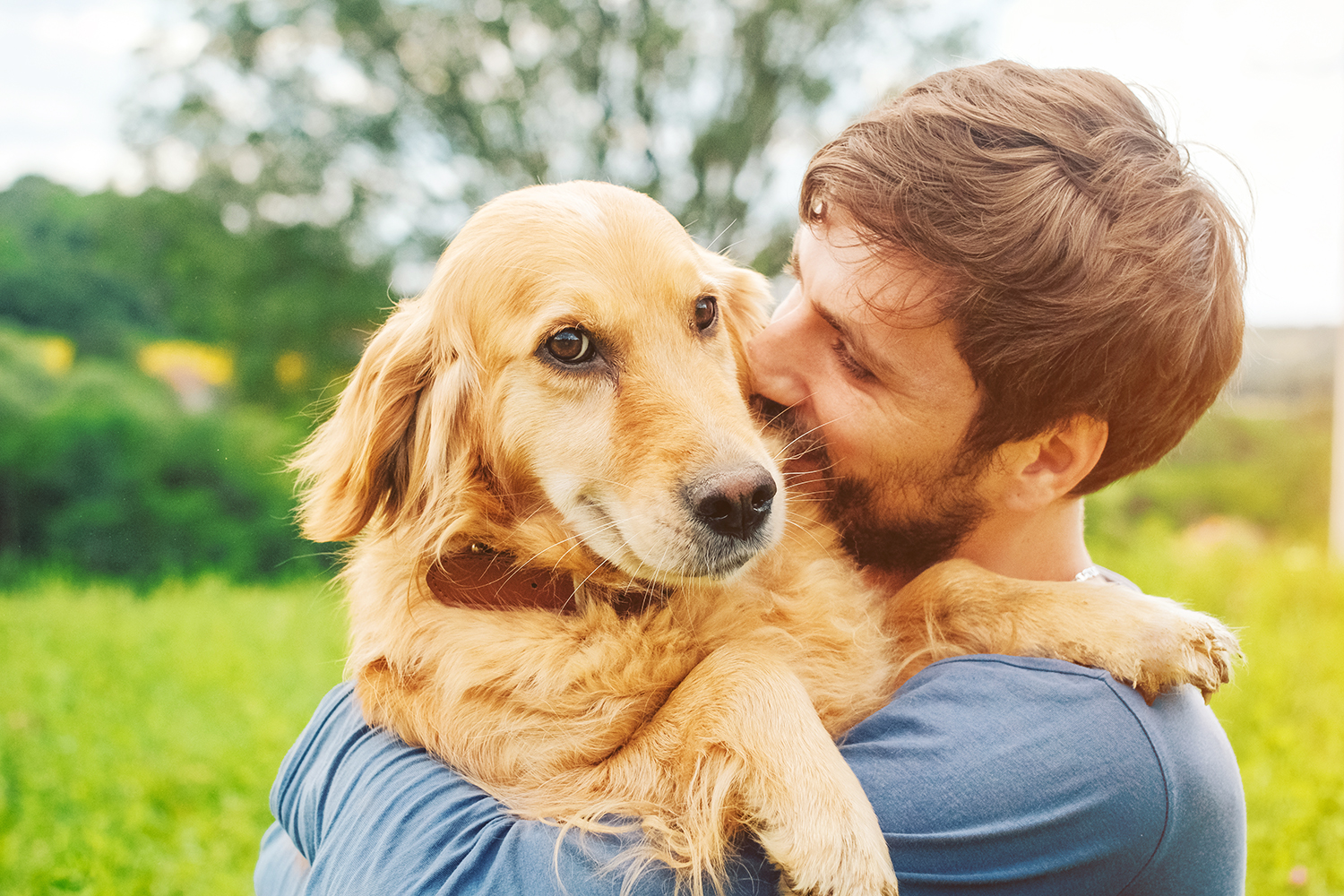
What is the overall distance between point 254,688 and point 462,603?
4690 mm

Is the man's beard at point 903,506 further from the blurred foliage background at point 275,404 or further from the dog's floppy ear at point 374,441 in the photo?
the blurred foliage background at point 275,404

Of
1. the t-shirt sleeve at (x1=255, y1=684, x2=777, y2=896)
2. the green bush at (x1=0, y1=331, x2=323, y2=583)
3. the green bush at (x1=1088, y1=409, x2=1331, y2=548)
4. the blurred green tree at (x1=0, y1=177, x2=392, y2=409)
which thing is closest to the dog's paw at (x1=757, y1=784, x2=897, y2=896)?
the t-shirt sleeve at (x1=255, y1=684, x2=777, y2=896)

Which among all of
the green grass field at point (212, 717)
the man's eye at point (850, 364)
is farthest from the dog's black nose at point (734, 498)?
the green grass field at point (212, 717)

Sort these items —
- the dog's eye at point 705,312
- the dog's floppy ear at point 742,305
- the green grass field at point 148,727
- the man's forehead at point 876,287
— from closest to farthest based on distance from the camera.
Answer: the man's forehead at point 876,287 → the dog's eye at point 705,312 → the dog's floppy ear at point 742,305 → the green grass field at point 148,727

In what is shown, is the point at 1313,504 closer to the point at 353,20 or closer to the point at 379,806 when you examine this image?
the point at 379,806

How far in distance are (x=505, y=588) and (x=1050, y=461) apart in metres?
1.31

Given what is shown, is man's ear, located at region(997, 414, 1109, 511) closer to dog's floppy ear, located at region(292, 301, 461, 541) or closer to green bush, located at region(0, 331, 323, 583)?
dog's floppy ear, located at region(292, 301, 461, 541)

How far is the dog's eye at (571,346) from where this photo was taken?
2092 millimetres

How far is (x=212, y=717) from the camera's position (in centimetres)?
557

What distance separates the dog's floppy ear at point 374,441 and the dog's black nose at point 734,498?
740 millimetres

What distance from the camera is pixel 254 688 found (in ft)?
19.8

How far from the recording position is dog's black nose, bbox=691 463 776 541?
1.87 meters

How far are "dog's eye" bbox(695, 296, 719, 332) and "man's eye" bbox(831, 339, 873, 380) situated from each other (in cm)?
32

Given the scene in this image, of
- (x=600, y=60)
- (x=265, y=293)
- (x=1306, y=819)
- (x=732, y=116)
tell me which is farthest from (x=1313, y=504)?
(x=265, y=293)
